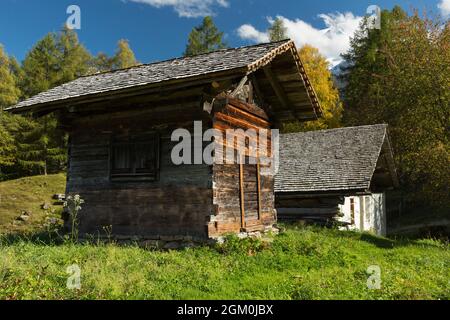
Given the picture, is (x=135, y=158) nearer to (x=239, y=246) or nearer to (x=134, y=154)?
(x=134, y=154)

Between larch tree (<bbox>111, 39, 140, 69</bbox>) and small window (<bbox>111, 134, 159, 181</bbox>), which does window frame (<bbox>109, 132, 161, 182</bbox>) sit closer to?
small window (<bbox>111, 134, 159, 181</bbox>)

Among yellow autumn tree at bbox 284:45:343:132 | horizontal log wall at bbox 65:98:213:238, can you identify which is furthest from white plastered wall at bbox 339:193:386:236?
yellow autumn tree at bbox 284:45:343:132

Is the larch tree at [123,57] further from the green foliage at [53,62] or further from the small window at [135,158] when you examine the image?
the small window at [135,158]

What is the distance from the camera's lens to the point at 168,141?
1052cm

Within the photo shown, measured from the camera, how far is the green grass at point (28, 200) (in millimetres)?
19500

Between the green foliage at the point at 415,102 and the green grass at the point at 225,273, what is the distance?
10.8 metres

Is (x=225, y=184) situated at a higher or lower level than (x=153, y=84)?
lower

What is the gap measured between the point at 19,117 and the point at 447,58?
32.3m

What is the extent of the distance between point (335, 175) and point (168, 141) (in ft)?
32.6

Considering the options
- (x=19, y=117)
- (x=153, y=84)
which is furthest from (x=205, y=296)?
(x=19, y=117)

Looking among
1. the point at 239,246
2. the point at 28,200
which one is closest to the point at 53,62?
the point at 28,200

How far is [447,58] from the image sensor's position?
904 inches

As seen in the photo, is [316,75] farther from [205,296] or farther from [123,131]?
[205,296]

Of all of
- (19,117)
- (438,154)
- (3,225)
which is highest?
(19,117)
